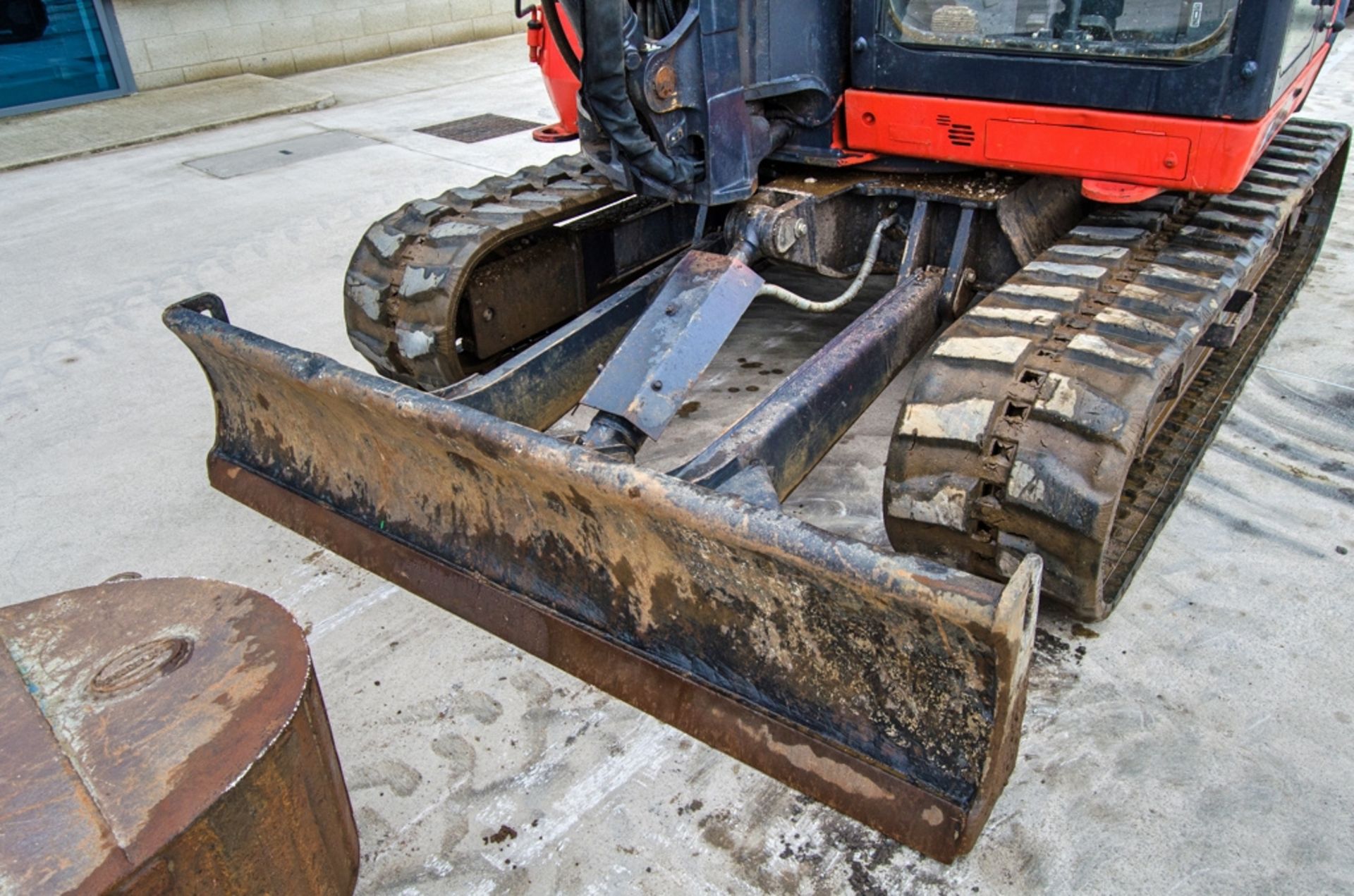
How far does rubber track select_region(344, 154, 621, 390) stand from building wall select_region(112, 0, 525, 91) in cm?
833

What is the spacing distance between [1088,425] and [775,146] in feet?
5.44

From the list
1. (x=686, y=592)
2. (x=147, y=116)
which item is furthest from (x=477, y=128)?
(x=686, y=592)

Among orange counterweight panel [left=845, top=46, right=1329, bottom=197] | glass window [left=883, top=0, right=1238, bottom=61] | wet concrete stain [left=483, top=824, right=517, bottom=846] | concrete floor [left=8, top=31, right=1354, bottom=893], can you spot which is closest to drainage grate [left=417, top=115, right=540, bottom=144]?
concrete floor [left=8, top=31, right=1354, bottom=893]

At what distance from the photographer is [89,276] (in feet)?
20.4

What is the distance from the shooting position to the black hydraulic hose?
3172 millimetres

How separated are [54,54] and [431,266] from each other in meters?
8.61

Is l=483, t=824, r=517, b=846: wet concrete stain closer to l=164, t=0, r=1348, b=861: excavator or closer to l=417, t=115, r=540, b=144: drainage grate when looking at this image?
l=164, t=0, r=1348, b=861: excavator

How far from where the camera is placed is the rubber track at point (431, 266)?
3859 millimetres

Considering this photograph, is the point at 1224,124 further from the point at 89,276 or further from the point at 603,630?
the point at 89,276

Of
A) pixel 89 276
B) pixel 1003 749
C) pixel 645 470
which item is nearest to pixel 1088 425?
pixel 1003 749

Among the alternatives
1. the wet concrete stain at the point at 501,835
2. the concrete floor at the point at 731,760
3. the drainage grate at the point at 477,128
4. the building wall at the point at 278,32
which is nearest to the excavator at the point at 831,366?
the concrete floor at the point at 731,760

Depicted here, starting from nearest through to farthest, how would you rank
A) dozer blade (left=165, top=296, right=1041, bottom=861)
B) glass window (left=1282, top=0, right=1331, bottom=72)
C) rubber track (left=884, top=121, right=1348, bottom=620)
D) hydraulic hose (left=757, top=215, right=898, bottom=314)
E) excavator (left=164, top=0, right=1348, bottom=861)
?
dozer blade (left=165, top=296, right=1041, bottom=861)
excavator (left=164, top=0, right=1348, bottom=861)
rubber track (left=884, top=121, right=1348, bottom=620)
glass window (left=1282, top=0, right=1331, bottom=72)
hydraulic hose (left=757, top=215, right=898, bottom=314)

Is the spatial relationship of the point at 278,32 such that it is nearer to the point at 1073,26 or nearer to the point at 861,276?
the point at 861,276

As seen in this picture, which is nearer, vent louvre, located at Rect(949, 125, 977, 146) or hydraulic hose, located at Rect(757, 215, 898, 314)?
vent louvre, located at Rect(949, 125, 977, 146)
